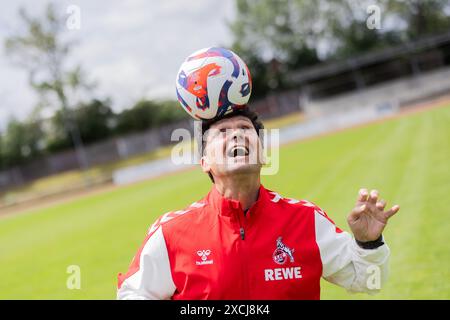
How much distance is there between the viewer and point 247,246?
8.36 ft

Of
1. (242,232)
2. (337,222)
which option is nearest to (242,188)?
(242,232)

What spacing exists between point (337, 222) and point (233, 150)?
671 centimetres

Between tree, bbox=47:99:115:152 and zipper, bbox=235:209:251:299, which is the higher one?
tree, bbox=47:99:115:152

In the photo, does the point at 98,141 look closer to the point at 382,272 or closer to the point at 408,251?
the point at 408,251

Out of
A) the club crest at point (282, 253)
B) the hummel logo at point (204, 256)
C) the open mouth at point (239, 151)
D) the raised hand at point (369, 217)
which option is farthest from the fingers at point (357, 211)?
the hummel logo at point (204, 256)

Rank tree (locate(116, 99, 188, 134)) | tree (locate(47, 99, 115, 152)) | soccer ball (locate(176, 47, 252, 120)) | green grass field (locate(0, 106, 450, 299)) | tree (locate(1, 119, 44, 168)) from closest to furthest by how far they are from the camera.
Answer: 1. soccer ball (locate(176, 47, 252, 120))
2. green grass field (locate(0, 106, 450, 299))
3. tree (locate(1, 119, 44, 168))
4. tree (locate(47, 99, 115, 152))
5. tree (locate(116, 99, 188, 134))

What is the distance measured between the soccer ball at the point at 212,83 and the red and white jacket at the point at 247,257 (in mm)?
503

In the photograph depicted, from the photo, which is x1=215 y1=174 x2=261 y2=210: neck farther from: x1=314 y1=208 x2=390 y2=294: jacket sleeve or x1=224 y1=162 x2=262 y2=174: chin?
x1=314 y1=208 x2=390 y2=294: jacket sleeve

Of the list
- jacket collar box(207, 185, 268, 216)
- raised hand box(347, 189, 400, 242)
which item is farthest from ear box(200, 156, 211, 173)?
raised hand box(347, 189, 400, 242)

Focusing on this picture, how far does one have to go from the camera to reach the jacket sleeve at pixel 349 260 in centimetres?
257

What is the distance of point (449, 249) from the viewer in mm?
6637

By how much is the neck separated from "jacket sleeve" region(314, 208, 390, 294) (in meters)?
0.37

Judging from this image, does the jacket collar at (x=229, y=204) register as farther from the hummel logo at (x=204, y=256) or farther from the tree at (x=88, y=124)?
the tree at (x=88, y=124)

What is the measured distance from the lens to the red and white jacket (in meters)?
2.52
